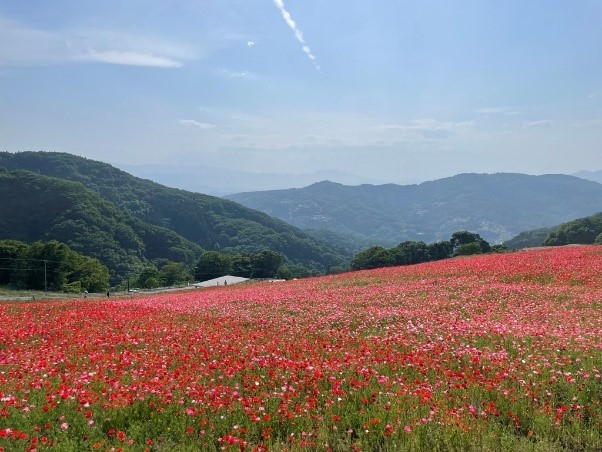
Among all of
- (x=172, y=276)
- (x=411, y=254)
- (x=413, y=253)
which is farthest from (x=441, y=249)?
(x=172, y=276)

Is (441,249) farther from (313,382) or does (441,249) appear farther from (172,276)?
(313,382)

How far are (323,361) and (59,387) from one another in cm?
506

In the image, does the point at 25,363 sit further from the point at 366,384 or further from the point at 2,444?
the point at 366,384

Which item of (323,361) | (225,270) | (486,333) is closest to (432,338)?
(486,333)

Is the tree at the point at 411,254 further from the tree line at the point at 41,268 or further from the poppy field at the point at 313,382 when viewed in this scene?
the poppy field at the point at 313,382

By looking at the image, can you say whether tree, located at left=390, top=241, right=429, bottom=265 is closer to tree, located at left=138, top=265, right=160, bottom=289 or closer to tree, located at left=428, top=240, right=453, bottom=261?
tree, located at left=428, top=240, right=453, bottom=261

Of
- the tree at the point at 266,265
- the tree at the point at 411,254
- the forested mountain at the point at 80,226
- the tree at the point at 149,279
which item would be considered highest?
the forested mountain at the point at 80,226

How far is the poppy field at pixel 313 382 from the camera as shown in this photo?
6543mm

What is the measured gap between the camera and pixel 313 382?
8773mm

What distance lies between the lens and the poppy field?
6543 mm

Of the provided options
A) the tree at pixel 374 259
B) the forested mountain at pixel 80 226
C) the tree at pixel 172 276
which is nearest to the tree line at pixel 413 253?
the tree at pixel 374 259

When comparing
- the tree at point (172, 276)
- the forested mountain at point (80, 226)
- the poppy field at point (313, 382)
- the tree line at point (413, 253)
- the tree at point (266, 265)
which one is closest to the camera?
the poppy field at point (313, 382)

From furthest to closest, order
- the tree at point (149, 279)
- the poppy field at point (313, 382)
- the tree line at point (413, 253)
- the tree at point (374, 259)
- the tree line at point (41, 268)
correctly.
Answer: the tree at point (149, 279) → the tree line at point (413, 253) → the tree at point (374, 259) → the tree line at point (41, 268) → the poppy field at point (313, 382)

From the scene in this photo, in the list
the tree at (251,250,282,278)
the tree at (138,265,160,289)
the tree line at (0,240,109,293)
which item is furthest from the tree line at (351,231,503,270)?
the tree line at (0,240,109,293)
